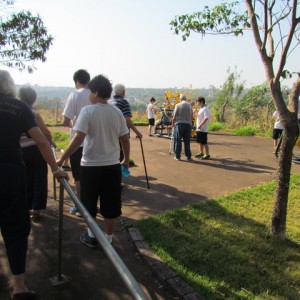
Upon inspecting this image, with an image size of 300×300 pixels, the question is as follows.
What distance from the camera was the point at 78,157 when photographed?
465 cm

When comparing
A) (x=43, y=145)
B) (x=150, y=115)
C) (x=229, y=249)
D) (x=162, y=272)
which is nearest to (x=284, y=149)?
(x=229, y=249)

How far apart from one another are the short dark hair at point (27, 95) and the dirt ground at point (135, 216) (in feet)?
5.29

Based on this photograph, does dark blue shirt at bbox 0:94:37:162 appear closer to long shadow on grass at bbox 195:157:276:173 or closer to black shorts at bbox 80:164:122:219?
black shorts at bbox 80:164:122:219

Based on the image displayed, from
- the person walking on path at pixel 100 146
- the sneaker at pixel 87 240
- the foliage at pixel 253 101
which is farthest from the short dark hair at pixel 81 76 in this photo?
the foliage at pixel 253 101

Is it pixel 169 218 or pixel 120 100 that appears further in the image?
pixel 120 100

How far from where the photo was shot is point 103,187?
3.63 meters

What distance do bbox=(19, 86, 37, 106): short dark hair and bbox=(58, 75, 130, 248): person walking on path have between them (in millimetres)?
1143

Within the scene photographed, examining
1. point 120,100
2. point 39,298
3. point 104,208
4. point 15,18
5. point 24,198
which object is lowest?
point 39,298

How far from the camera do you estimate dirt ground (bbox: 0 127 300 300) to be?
3.19m

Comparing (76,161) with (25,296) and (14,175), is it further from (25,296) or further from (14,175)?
(25,296)

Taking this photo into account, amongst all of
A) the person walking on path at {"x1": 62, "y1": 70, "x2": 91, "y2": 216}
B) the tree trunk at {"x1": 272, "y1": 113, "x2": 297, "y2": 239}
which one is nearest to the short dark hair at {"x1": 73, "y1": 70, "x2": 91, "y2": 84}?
the person walking on path at {"x1": 62, "y1": 70, "x2": 91, "y2": 216}

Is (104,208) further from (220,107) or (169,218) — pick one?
(220,107)

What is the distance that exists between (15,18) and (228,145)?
8.62m

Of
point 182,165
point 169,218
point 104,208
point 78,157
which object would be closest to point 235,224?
point 169,218
